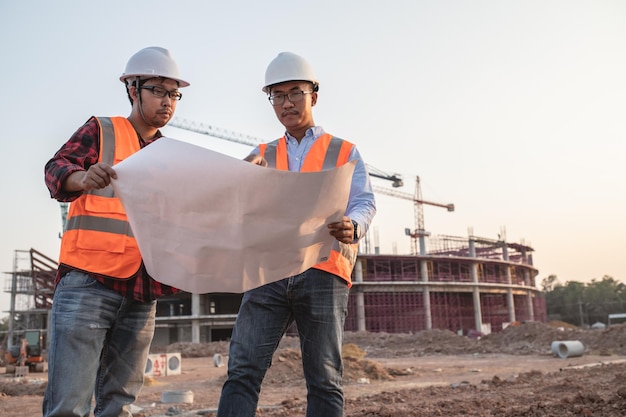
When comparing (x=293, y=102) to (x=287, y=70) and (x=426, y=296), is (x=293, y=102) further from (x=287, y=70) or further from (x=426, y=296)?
(x=426, y=296)

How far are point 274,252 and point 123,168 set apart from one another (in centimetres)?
66

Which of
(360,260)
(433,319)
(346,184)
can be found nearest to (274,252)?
(346,184)

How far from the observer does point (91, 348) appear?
208 cm

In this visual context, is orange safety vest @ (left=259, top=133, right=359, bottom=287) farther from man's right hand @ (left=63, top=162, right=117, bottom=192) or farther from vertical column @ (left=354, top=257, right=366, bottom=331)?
vertical column @ (left=354, top=257, right=366, bottom=331)

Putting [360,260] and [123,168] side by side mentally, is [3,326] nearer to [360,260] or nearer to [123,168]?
[360,260]

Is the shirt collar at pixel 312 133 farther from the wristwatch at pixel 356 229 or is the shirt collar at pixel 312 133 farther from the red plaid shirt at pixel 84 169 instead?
the red plaid shirt at pixel 84 169

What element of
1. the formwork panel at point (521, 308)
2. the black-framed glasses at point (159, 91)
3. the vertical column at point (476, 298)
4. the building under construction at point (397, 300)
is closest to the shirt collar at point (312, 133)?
the black-framed glasses at point (159, 91)

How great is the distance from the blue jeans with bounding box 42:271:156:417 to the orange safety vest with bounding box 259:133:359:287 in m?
0.87

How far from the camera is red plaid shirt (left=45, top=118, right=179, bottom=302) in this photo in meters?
2.05

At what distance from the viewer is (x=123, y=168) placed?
2002 mm

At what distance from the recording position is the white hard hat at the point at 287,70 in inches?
97.4

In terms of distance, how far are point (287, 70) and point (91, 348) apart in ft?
4.79

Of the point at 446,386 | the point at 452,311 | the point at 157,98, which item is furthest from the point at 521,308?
the point at 157,98

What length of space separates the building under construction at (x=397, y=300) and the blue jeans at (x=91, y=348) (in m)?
35.9
